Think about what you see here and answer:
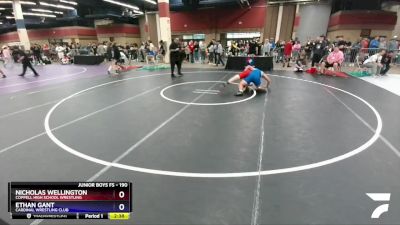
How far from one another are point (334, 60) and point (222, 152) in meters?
10.7

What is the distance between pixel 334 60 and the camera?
12188mm

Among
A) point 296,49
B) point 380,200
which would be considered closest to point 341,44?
point 296,49

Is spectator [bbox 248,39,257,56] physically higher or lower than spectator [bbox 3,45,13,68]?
higher

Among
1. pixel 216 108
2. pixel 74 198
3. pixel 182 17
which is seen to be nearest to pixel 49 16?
pixel 182 17

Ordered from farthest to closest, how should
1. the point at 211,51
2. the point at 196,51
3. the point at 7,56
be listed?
the point at 7,56, the point at 196,51, the point at 211,51

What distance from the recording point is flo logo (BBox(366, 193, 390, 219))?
9.02 ft

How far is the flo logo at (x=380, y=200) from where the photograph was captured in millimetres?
2748

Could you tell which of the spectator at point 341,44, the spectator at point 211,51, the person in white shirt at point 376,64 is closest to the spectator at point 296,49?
the spectator at point 341,44

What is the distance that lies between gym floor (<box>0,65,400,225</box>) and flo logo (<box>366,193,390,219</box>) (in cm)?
4

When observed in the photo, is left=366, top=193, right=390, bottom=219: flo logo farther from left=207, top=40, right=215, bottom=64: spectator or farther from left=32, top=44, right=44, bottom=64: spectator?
left=32, top=44, right=44, bottom=64: spectator

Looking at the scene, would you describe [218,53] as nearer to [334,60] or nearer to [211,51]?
[211,51]

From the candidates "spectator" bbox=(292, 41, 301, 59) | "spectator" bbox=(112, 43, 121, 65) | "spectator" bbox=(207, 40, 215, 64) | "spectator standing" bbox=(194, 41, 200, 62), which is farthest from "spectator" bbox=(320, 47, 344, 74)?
"spectator" bbox=(112, 43, 121, 65)

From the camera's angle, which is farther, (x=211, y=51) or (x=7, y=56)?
(x=7, y=56)
